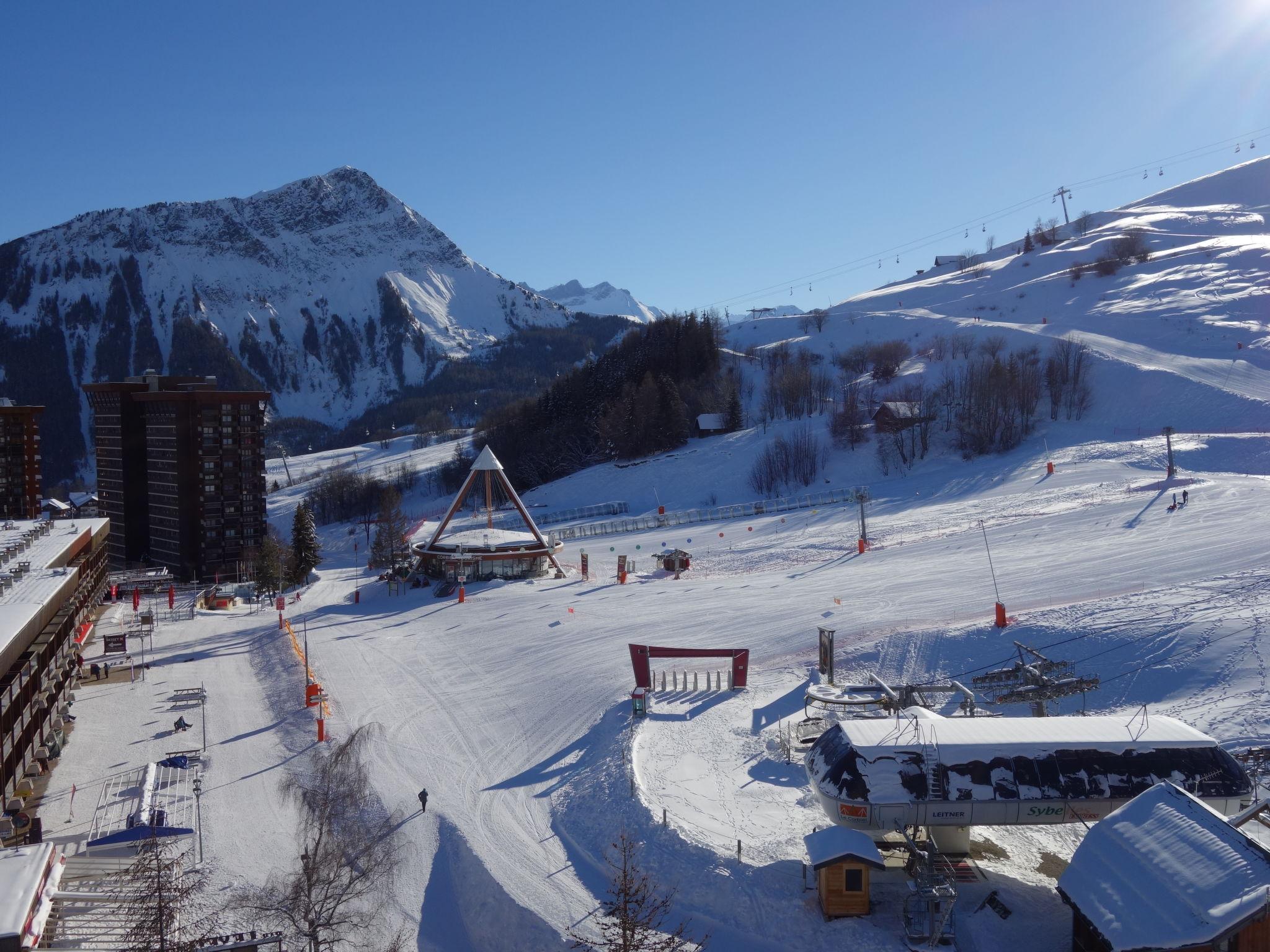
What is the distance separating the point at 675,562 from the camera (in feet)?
137

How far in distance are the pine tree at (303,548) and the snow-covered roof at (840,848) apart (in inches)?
1658

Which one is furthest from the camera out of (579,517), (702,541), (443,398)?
(443,398)

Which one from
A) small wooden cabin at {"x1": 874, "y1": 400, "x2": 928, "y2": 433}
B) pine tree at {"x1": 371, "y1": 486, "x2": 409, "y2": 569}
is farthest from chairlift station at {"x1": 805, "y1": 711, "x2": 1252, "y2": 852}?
small wooden cabin at {"x1": 874, "y1": 400, "x2": 928, "y2": 433}

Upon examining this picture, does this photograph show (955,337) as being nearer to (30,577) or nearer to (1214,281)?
(1214,281)

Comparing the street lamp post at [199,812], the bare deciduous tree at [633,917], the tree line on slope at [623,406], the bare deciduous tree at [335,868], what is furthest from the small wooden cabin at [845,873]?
the tree line on slope at [623,406]

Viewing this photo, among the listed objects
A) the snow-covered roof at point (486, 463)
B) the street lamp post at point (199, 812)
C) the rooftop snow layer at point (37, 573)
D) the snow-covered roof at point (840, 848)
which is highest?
the snow-covered roof at point (486, 463)

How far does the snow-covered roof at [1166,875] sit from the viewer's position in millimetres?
11703

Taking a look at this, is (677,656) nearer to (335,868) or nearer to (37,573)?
(335,868)

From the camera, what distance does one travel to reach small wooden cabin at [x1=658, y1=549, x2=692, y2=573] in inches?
1649

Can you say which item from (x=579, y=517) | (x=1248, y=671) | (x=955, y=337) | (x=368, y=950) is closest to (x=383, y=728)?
(x=368, y=950)

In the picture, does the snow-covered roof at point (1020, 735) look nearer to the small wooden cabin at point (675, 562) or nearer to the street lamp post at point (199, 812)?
the street lamp post at point (199, 812)

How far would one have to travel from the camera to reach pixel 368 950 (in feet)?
46.9

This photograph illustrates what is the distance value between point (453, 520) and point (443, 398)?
133 metres

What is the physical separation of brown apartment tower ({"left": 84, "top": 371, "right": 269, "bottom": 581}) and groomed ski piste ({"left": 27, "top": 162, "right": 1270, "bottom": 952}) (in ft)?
65.2
